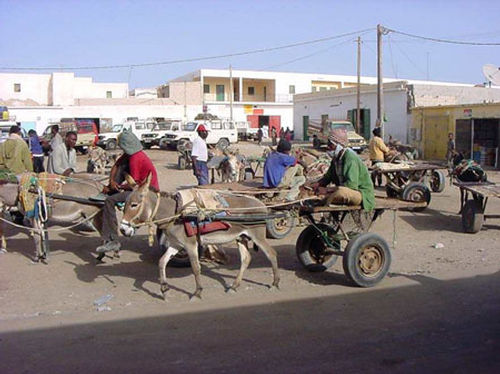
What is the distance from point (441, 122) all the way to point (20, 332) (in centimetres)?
2720

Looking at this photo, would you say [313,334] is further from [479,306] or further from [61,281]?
[61,281]

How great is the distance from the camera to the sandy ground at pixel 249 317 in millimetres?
5062

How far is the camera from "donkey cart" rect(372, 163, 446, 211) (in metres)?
13.5

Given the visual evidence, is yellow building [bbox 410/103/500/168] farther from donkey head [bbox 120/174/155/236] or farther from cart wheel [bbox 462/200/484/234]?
donkey head [bbox 120/174/155/236]

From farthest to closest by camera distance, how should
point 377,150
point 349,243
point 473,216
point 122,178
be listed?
point 377,150 → point 473,216 → point 122,178 → point 349,243

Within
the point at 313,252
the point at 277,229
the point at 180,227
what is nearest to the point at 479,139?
the point at 277,229

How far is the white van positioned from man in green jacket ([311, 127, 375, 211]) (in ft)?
88.6

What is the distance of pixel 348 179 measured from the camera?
24.4ft

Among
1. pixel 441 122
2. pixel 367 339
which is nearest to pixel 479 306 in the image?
pixel 367 339

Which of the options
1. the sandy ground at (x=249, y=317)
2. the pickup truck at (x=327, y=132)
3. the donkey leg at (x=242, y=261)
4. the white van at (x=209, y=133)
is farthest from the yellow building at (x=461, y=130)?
the donkey leg at (x=242, y=261)

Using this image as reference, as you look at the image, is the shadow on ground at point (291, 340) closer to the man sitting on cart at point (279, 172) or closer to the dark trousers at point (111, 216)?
the dark trousers at point (111, 216)

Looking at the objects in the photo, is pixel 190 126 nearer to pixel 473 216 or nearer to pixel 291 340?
pixel 473 216

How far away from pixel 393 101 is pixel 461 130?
817cm

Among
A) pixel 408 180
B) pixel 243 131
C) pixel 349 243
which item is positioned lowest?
pixel 349 243
